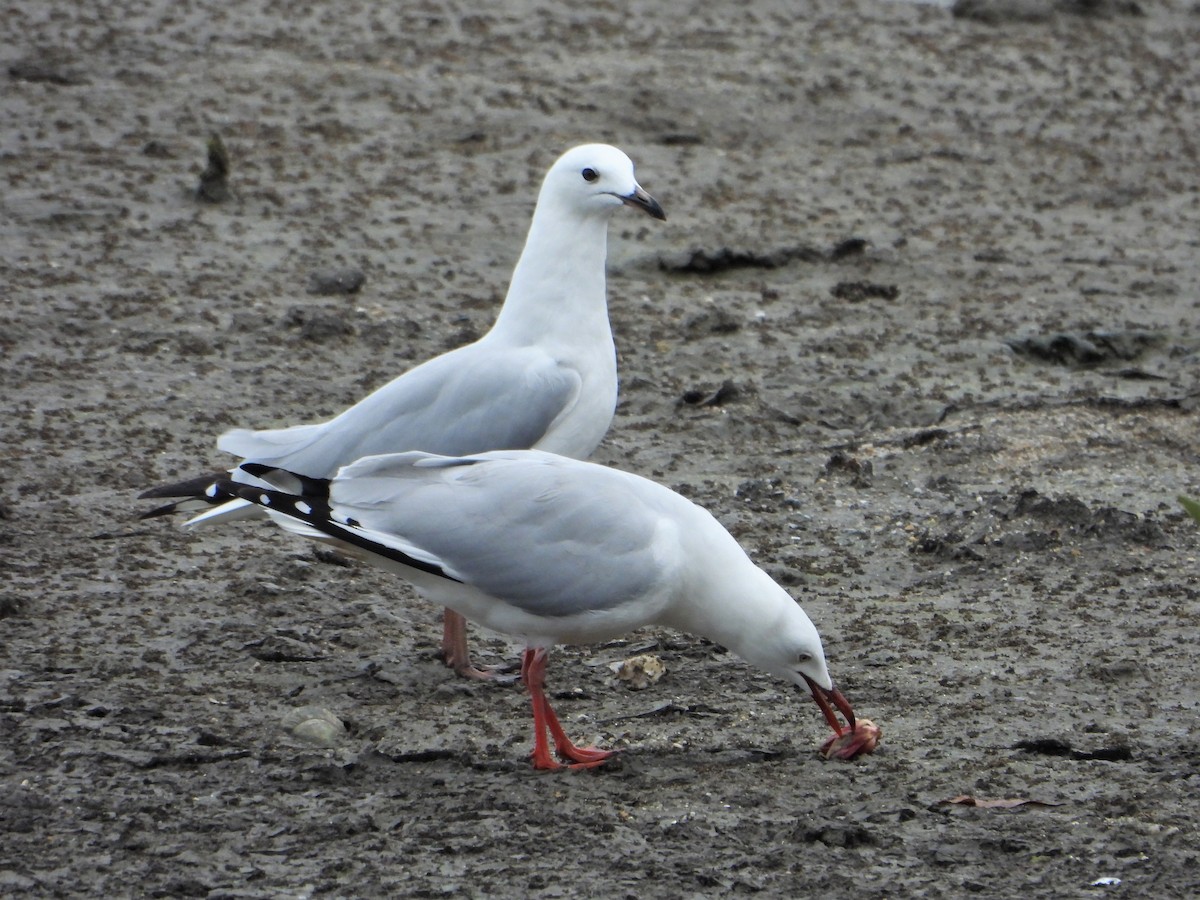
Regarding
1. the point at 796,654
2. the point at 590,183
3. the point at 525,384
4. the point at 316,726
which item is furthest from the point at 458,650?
Result: the point at 590,183

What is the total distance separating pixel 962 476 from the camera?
256 inches

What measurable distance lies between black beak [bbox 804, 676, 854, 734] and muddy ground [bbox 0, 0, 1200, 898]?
125 millimetres

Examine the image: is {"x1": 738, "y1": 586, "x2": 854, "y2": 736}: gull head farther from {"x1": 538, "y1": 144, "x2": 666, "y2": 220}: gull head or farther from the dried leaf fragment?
{"x1": 538, "y1": 144, "x2": 666, "y2": 220}: gull head

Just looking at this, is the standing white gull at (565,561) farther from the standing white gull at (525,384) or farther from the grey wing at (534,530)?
the standing white gull at (525,384)

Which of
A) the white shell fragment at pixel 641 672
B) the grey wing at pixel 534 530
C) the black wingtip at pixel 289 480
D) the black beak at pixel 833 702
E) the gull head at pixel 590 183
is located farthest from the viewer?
the gull head at pixel 590 183

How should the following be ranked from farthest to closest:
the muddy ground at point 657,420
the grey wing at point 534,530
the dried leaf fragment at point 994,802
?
the grey wing at point 534,530 → the dried leaf fragment at point 994,802 → the muddy ground at point 657,420

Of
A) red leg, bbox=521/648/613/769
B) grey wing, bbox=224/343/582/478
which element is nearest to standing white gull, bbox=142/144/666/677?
grey wing, bbox=224/343/582/478

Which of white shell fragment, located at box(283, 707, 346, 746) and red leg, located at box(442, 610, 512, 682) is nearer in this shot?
white shell fragment, located at box(283, 707, 346, 746)

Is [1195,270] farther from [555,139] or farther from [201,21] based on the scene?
[201,21]

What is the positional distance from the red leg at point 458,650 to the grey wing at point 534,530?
2.13 ft

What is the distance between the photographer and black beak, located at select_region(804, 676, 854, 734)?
171 inches

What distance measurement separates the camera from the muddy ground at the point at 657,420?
3.90m

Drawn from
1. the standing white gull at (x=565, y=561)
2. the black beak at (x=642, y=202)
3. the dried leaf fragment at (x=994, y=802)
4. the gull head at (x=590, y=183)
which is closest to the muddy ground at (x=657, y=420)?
the dried leaf fragment at (x=994, y=802)

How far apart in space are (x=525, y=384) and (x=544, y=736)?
1.23m
